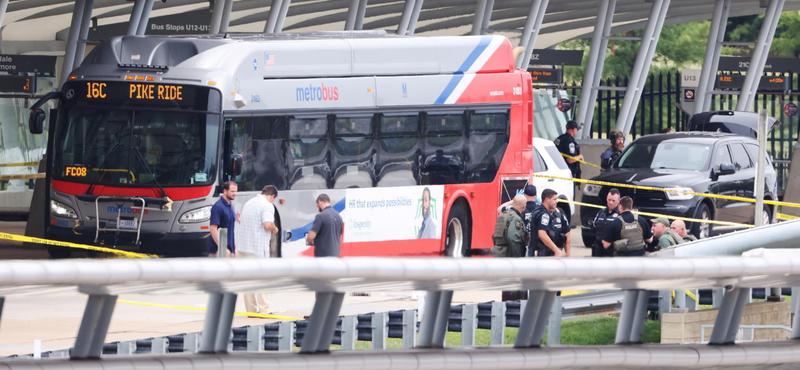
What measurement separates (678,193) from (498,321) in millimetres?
10963

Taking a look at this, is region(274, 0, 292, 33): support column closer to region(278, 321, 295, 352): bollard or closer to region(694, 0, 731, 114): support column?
region(694, 0, 731, 114): support column

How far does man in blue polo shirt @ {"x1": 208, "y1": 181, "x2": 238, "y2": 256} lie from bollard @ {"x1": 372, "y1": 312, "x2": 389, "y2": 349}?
482 centimetres

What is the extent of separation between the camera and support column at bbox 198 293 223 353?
5.56m

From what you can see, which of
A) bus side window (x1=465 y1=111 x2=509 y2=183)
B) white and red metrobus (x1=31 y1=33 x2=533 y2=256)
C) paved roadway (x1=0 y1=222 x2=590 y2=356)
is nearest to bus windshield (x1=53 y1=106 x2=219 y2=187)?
white and red metrobus (x1=31 y1=33 x2=533 y2=256)

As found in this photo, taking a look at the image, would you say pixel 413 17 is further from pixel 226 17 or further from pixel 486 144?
pixel 486 144

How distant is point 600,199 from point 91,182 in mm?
8320

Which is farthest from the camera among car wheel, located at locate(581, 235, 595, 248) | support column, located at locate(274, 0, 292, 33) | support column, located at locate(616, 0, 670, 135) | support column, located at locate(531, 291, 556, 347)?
support column, located at locate(616, 0, 670, 135)

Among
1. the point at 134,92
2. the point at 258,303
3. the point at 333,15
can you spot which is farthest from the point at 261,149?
the point at 333,15

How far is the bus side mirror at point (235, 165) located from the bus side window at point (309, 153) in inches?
33.4

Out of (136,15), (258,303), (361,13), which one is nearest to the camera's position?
(258,303)

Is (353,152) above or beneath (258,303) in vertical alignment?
above

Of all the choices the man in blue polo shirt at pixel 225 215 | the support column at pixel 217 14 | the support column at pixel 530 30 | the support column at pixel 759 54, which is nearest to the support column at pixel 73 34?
the support column at pixel 217 14

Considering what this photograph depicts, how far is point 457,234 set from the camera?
Result: 20281 mm

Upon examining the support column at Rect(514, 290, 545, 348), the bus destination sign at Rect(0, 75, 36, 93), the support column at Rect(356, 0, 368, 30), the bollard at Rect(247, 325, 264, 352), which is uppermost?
the support column at Rect(356, 0, 368, 30)
